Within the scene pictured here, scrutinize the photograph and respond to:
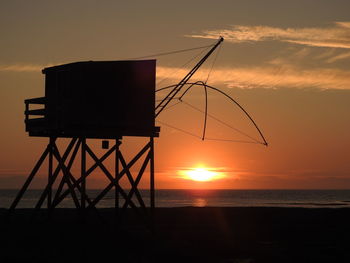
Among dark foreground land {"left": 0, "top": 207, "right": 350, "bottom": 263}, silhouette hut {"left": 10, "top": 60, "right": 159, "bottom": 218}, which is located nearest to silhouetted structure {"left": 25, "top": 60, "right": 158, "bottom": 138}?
silhouette hut {"left": 10, "top": 60, "right": 159, "bottom": 218}

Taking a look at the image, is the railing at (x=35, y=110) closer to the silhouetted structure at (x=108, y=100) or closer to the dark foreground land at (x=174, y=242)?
the silhouetted structure at (x=108, y=100)

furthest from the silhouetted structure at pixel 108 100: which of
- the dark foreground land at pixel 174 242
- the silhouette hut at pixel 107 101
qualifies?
the dark foreground land at pixel 174 242

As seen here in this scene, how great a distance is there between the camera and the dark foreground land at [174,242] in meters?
20.5

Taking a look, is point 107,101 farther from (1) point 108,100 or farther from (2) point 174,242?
(2) point 174,242

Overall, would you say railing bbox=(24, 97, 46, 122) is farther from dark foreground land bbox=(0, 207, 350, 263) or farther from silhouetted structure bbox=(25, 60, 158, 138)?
dark foreground land bbox=(0, 207, 350, 263)

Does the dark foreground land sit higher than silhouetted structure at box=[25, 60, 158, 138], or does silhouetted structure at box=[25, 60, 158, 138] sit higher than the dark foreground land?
silhouetted structure at box=[25, 60, 158, 138]

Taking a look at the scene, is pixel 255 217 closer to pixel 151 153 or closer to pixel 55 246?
pixel 151 153

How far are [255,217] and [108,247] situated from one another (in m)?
18.3

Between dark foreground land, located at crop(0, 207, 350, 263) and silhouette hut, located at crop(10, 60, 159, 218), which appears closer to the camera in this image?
dark foreground land, located at crop(0, 207, 350, 263)

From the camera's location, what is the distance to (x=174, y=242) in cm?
2438

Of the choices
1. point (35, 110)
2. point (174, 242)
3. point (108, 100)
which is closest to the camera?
point (174, 242)

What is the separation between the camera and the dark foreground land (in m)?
20.5

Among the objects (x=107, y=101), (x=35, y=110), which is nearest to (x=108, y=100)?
(x=107, y=101)

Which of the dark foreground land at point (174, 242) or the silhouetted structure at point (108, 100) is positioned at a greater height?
the silhouetted structure at point (108, 100)
